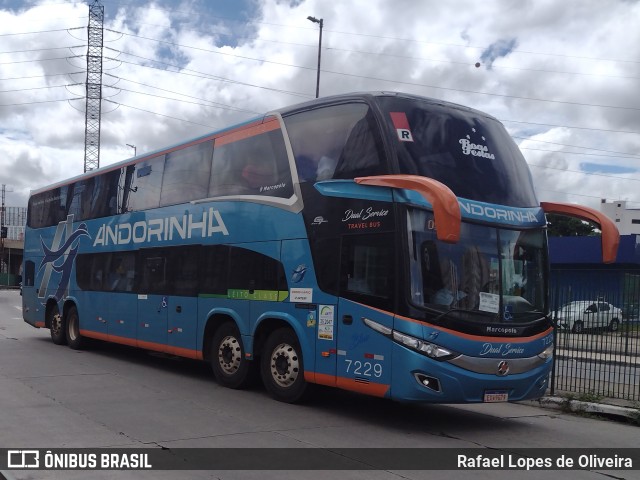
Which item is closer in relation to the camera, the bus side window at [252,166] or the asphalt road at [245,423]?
the asphalt road at [245,423]

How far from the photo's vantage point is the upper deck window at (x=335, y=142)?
360 inches

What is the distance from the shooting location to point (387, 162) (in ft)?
28.9

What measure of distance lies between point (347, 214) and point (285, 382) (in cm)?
279

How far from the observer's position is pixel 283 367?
1036 centimetres

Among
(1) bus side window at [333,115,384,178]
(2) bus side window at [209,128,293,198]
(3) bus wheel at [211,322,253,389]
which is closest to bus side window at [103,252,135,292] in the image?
(3) bus wheel at [211,322,253,389]

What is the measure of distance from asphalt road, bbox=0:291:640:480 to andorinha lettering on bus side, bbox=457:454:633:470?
0.60 feet

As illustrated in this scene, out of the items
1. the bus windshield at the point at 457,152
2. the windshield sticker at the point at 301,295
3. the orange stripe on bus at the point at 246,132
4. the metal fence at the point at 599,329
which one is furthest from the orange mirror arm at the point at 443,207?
the metal fence at the point at 599,329

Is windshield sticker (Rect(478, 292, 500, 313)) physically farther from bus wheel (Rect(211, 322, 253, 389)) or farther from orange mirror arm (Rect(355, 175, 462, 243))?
bus wheel (Rect(211, 322, 253, 389))

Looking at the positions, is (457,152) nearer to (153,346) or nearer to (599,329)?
(599,329)

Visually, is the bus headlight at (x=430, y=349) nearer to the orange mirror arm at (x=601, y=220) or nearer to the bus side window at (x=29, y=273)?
the orange mirror arm at (x=601, y=220)

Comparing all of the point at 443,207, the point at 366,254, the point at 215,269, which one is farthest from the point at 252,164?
the point at 443,207

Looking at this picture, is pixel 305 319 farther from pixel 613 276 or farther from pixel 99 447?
pixel 613 276

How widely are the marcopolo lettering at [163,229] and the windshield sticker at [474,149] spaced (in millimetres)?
4379

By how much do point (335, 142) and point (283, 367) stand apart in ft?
11.2
